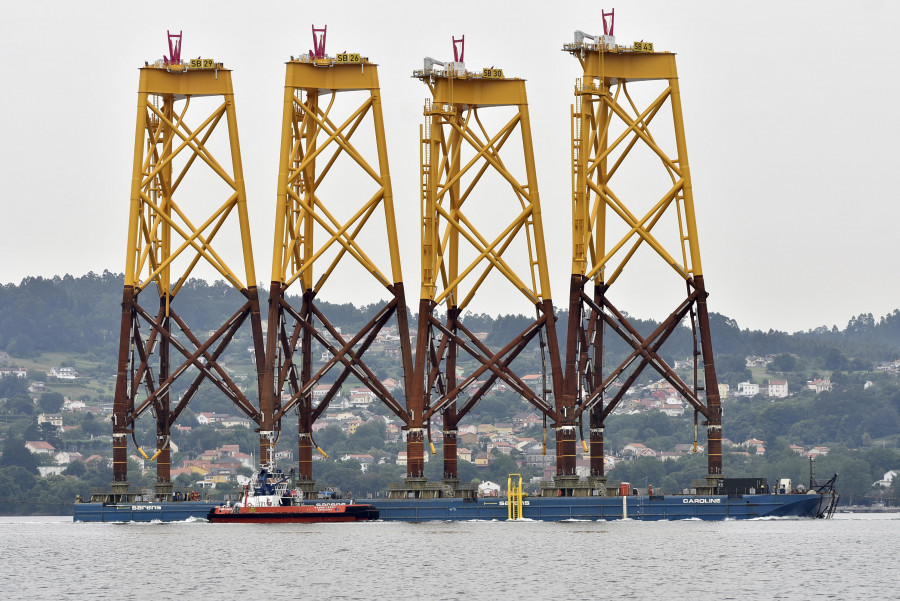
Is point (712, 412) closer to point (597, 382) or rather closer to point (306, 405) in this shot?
point (597, 382)

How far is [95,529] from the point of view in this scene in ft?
377

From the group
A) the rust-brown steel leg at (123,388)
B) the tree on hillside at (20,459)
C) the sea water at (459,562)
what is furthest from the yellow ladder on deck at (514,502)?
the tree on hillside at (20,459)

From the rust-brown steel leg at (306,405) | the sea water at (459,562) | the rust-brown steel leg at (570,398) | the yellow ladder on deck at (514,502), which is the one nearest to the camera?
the sea water at (459,562)

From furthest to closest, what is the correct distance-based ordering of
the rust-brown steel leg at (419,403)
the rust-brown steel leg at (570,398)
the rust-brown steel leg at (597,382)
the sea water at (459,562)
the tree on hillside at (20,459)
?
the tree on hillside at (20,459) → the rust-brown steel leg at (597,382) → the rust-brown steel leg at (419,403) → the rust-brown steel leg at (570,398) → the sea water at (459,562)

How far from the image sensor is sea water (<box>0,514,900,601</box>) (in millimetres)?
73750

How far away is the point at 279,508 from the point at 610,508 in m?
18.0

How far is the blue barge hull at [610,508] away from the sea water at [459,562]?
0.76 m

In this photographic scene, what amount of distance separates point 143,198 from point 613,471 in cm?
9055

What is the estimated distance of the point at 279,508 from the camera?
10662cm

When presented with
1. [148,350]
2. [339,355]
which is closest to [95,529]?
[148,350]

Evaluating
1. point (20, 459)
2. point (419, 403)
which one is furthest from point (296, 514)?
point (20, 459)

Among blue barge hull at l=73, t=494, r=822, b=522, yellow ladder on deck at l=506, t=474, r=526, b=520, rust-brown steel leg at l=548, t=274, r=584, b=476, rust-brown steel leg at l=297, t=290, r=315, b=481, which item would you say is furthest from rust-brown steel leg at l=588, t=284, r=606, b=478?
rust-brown steel leg at l=297, t=290, r=315, b=481

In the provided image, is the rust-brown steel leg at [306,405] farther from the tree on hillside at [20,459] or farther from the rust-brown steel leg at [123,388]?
the tree on hillside at [20,459]

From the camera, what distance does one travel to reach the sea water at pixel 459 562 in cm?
7375
